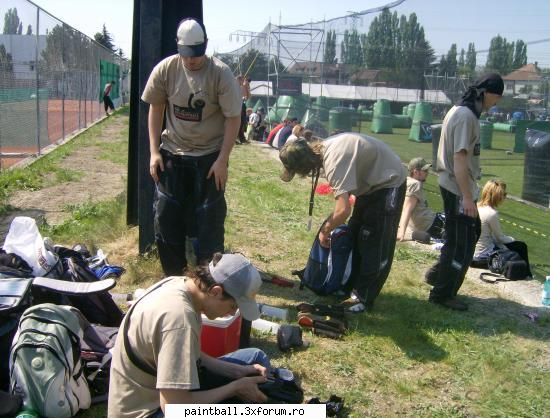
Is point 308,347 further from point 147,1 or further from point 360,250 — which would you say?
point 147,1

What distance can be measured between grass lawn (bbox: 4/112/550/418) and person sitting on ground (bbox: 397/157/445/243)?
616 millimetres

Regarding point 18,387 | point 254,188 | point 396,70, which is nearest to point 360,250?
point 18,387

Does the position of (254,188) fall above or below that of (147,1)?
below

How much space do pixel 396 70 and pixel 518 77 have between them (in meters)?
3.37

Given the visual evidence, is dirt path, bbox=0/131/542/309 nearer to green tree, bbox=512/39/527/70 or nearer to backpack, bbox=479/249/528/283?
backpack, bbox=479/249/528/283

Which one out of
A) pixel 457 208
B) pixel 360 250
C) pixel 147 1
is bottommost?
pixel 360 250

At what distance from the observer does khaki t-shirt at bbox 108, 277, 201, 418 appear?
2.32 m

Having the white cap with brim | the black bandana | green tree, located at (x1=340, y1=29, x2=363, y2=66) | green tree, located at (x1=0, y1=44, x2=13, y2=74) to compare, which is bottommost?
the white cap with brim

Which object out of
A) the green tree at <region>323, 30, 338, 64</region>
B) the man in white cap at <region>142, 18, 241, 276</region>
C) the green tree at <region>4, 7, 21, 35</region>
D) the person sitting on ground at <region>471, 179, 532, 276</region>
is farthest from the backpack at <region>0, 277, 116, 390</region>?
the green tree at <region>323, 30, 338, 64</region>

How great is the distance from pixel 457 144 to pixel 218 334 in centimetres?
236

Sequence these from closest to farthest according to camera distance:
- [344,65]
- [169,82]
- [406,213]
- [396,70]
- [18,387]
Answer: [18,387] → [169,82] → [406,213] → [396,70] → [344,65]

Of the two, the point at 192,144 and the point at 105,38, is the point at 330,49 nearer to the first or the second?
the point at 192,144

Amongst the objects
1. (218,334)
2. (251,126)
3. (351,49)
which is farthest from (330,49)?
(218,334)

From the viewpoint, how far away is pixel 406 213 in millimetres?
7656
